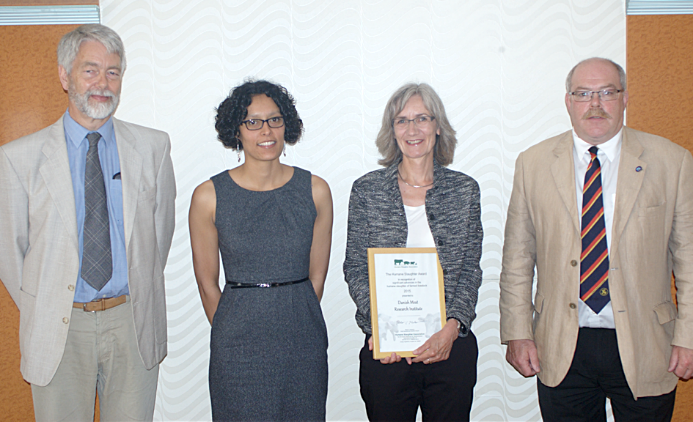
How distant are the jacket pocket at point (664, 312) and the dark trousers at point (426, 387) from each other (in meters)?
0.85

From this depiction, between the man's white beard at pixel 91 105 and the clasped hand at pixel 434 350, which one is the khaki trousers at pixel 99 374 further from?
the clasped hand at pixel 434 350

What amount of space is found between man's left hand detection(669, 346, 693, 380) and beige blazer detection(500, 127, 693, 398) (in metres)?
0.03

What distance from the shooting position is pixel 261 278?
2422 mm

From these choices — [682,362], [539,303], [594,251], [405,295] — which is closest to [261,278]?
[405,295]

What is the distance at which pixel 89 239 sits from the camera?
227cm

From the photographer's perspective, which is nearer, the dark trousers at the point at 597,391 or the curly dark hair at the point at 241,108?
the dark trousers at the point at 597,391

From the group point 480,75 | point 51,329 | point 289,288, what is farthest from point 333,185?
point 51,329

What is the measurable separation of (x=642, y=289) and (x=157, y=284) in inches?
90.3

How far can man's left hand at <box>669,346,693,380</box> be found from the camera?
222 cm

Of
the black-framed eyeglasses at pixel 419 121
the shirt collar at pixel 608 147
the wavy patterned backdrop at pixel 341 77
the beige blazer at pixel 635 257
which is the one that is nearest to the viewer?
the beige blazer at pixel 635 257

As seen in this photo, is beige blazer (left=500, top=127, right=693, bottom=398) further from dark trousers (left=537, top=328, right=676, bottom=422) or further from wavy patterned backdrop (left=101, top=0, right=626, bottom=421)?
wavy patterned backdrop (left=101, top=0, right=626, bottom=421)

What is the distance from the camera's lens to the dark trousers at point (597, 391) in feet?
7.36

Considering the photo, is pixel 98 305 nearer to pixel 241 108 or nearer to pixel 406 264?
pixel 241 108

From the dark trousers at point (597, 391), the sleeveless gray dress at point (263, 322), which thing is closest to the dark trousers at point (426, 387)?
the sleeveless gray dress at point (263, 322)
